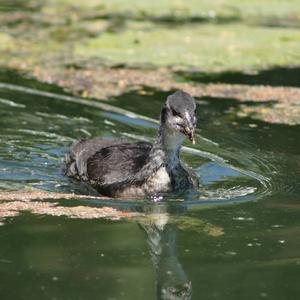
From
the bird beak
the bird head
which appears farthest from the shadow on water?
the bird beak

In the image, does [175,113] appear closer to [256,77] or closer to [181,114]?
[181,114]

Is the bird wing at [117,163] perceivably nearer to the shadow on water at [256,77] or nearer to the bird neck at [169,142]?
the bird neck at [169,142]

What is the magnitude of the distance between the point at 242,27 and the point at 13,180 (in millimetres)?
8110

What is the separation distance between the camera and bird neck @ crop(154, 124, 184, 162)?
8180 millimetres

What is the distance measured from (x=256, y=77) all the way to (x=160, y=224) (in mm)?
5887

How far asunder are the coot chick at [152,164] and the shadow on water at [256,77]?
3.78 m

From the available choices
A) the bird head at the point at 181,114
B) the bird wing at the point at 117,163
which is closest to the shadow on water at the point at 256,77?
the bird wing at the point at 117,163

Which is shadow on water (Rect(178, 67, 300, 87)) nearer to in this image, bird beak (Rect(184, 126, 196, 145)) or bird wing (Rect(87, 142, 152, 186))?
bird wing (Rect(87, 142, 152, 186))

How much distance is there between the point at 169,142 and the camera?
27.0ft

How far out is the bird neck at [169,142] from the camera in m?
8.18

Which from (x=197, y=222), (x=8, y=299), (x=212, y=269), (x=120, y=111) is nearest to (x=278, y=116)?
(x=120, y=111)

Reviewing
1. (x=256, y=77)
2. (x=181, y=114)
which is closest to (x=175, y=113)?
(x=181, y=114)

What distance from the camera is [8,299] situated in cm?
544

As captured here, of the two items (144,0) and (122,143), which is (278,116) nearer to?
(122,143)
